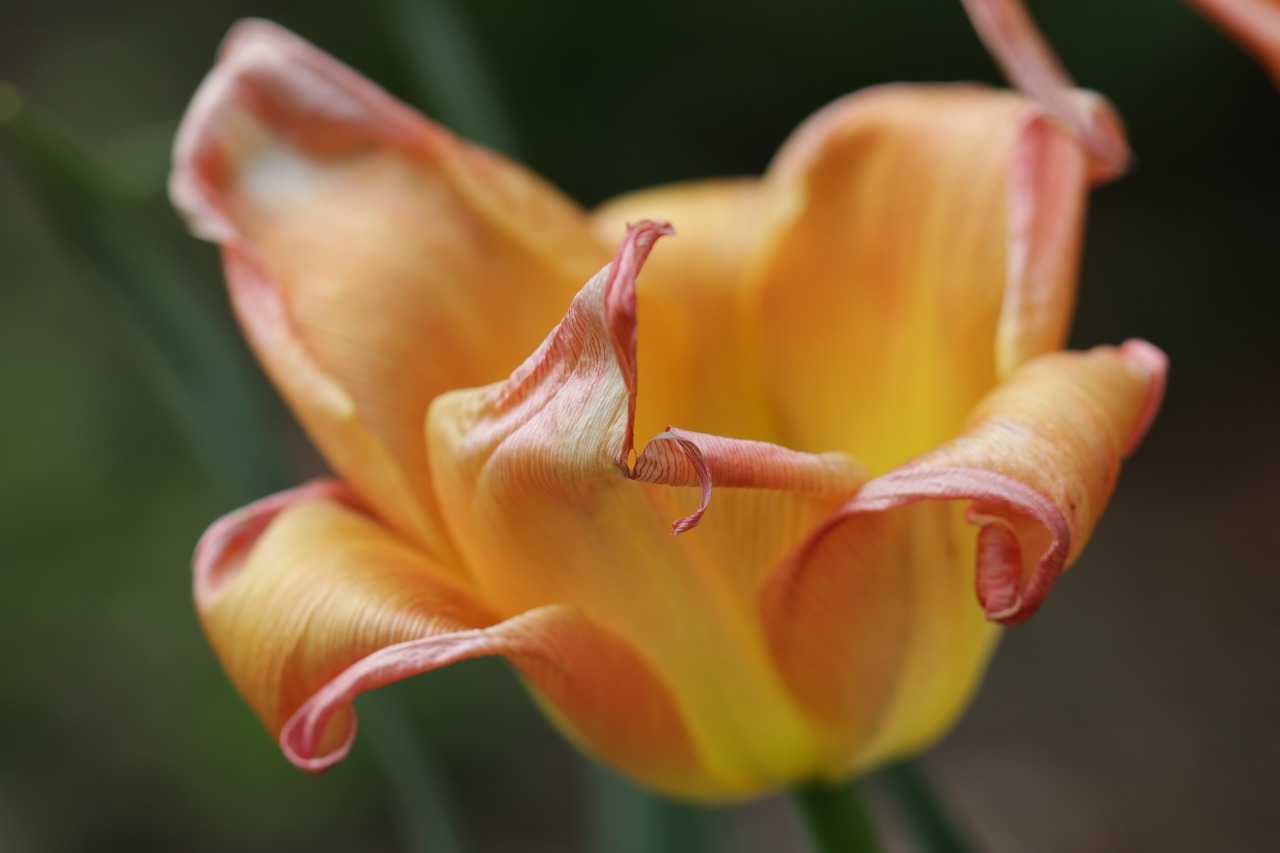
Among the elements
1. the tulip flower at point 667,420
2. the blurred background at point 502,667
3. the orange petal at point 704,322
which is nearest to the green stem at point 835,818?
the tulip flower at point 667,420

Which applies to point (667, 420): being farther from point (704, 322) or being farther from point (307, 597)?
point (307, 597)

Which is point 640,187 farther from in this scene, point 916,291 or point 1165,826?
point 916,291

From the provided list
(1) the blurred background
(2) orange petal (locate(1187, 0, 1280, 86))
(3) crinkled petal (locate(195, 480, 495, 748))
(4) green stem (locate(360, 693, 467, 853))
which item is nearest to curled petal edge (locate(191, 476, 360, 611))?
(3) crinkled petal (locate(195, 480, 495, 748))

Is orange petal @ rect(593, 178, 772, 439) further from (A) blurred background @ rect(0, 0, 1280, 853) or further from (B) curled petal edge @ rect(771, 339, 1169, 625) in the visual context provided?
(A) blurred background @ rect(0, 0, 1280, 853)

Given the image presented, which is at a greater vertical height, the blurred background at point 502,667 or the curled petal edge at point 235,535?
the curled petal edge at point 235,535

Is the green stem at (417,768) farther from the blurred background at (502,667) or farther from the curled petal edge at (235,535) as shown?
the blurred background at (502,667)

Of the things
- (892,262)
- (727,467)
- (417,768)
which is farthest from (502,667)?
(727,467)
